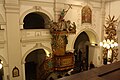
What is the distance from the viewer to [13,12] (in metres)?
8.23

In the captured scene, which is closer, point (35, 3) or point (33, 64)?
point (35, 3)

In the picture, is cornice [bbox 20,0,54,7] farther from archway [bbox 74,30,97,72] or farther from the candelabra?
the candelabra

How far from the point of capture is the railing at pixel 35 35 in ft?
28.9

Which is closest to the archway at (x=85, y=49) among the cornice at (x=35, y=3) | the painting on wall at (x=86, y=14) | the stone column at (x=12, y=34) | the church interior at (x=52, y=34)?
the church interior at (x=52, y=34)

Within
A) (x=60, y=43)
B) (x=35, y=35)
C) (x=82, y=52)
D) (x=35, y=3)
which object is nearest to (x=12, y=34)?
(x=35, y=35)

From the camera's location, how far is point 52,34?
31.9 ft

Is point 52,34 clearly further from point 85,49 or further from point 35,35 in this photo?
point 85,49

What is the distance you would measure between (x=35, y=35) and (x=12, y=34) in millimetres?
1538

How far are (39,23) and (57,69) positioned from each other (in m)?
4.95

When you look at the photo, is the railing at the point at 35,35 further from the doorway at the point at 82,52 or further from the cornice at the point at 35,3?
the doorway at the point at 82,52

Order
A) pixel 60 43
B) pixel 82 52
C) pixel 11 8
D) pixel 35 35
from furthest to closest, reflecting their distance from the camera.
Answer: pixel 82 52 < pixel 60 43 < pixel 35 35 < pixel 11 8

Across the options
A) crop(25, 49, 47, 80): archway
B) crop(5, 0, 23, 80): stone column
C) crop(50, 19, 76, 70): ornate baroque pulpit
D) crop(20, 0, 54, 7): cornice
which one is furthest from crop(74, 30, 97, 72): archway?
crop(5, 0, 23, 80): stone column

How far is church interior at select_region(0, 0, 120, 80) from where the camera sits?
8.27m

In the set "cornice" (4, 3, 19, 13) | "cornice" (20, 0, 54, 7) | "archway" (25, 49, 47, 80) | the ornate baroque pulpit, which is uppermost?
"cornice" (20, 0, 54, 7)
